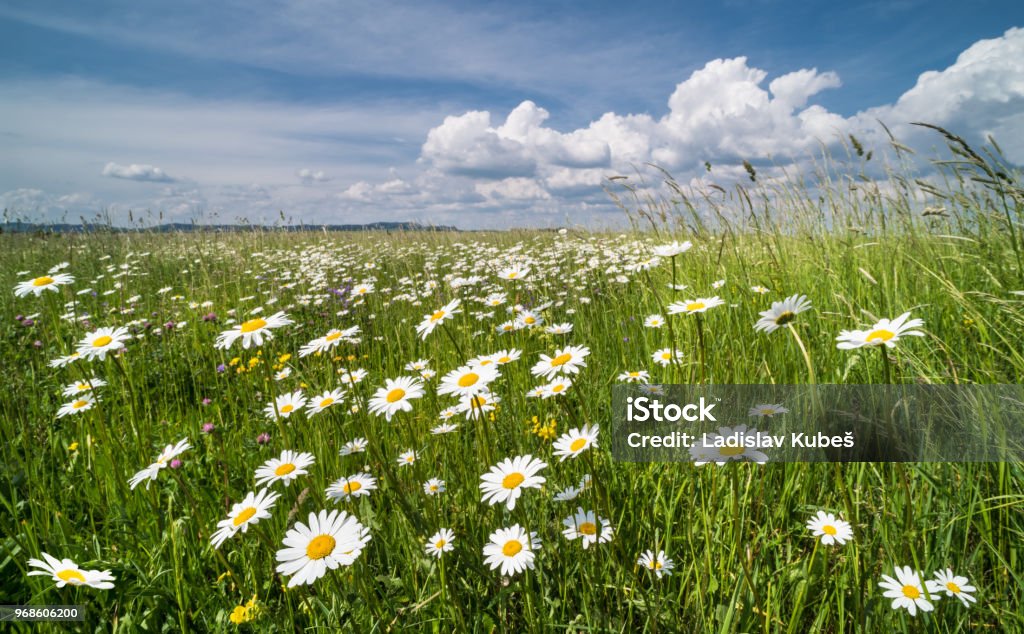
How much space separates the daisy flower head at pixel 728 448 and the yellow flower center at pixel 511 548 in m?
0.44

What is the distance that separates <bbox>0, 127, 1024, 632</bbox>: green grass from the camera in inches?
45.9

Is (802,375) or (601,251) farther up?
(601,251)

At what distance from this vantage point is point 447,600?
119 centimetres

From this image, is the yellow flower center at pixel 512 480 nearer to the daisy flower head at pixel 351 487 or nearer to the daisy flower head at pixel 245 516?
the daisy flower head at pixel 351 487

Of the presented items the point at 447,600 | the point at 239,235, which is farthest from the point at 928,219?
the point at 239,235

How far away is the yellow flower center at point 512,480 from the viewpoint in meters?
1.11

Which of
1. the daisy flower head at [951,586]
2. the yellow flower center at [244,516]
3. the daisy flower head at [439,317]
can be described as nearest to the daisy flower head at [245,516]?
the yellow flower center at [244,516]

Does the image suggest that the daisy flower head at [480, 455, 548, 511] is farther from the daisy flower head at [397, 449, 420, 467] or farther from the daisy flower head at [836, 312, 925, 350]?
the daisy flower head at [836, 312, 925, 350]

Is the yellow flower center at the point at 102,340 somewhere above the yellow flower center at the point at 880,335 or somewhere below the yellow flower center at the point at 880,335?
below

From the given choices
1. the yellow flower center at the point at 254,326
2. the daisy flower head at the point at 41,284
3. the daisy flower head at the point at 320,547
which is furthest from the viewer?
the daisy flower head at the point at 41,284

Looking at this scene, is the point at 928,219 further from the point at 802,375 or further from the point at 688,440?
the point at 688,440

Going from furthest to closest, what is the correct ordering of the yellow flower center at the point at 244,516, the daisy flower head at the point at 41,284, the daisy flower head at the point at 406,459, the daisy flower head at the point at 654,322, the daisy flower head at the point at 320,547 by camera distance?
1. the daisy flower head at the point at 654,322
2. the daisy flower head at the point at 41,284
3. the daisy flower head at the point at 406,459
4. the yellow flower center at the point at 244,516
5. the daisy flower head at the point at 320,547

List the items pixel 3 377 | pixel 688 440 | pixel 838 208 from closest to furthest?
pixel 688 440
pixel 3 377
pixel 838 208

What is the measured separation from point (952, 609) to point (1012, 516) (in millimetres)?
460
